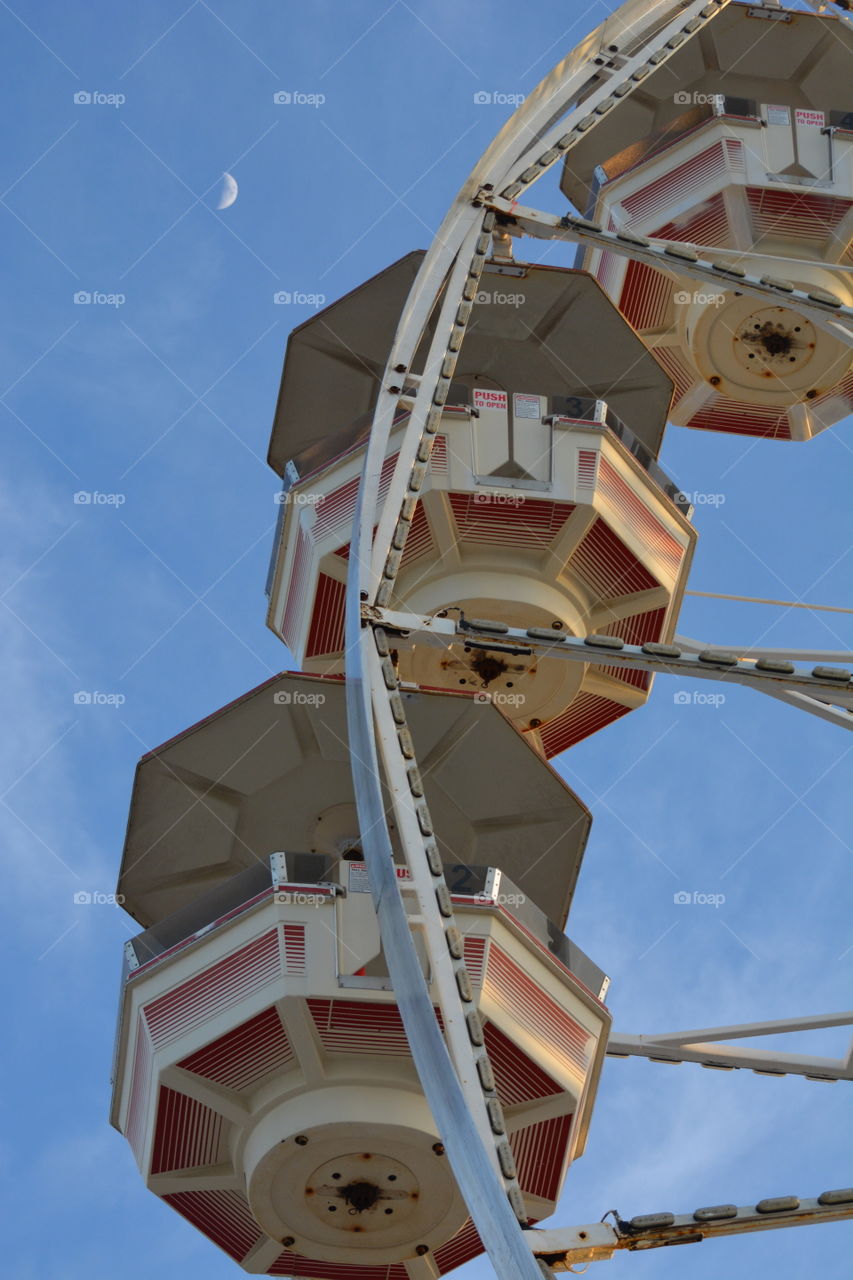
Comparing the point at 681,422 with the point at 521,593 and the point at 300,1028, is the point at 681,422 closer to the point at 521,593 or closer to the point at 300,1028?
the point at 521,593

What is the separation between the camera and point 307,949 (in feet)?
57.9

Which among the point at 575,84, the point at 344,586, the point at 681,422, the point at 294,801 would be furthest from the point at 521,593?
the point at 681,422

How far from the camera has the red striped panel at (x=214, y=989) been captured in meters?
17.7

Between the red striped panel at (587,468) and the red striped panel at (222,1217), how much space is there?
869cm

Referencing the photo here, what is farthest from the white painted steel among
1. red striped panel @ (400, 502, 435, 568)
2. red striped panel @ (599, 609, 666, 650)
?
red striped panel @ (599, 609, 666, 650)

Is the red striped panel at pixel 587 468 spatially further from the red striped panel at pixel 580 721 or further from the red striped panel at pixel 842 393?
the red striped panel at pixel 842 393

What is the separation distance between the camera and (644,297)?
3105cm

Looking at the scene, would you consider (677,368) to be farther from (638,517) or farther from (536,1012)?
(536,1012)

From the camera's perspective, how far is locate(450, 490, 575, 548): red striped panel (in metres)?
23.3
